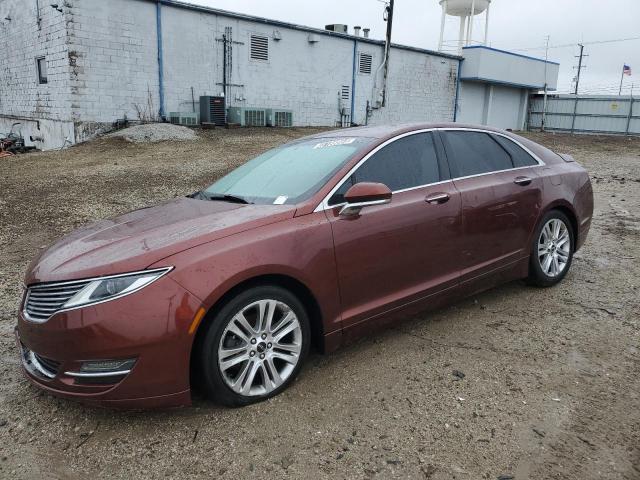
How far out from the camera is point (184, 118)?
17.1 metres

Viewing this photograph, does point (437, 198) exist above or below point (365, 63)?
below

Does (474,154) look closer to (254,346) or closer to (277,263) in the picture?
(277,263)

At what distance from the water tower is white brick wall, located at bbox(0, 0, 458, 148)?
31.7 feet

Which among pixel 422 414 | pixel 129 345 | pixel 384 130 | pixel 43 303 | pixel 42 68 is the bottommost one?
pixel 422 414

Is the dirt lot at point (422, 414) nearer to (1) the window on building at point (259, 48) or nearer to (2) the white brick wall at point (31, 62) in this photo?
(2) the white brick wall at point (31, 62)

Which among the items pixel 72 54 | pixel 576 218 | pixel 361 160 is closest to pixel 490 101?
pixel 72 54

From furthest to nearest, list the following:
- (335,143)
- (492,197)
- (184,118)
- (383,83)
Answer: (383,83)
(184,118)
(492,197)
(335,143)

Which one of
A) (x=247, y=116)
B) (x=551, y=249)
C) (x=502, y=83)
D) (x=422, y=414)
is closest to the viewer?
(x=422, y=414)

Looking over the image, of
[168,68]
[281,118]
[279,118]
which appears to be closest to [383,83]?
[281,118]

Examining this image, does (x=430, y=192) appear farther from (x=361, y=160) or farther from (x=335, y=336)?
(x=335, y=336)

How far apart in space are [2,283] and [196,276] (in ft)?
11.3

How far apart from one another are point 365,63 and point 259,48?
571 cm

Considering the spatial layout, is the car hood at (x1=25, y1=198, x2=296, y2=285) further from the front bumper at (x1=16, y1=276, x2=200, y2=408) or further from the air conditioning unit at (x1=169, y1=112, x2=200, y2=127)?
the air conditioning unit at (x1=169, y1=112, x2=200, y2=127)

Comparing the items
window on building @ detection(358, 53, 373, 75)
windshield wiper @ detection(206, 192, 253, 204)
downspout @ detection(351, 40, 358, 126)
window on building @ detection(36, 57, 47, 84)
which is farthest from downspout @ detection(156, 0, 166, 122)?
→ windshield wiper @ detection(206, 192, 253, 204)
